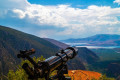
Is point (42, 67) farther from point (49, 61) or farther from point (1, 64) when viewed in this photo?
point (1, 64)

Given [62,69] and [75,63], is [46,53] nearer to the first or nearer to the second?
[75,63]

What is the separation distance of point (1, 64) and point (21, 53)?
12163 centimetres

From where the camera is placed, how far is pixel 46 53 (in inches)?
7274

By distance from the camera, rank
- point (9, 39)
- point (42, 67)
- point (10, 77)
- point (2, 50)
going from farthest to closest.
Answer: point (9, 39) < point (2, 50) < point (10, 77) < point (42, 67)

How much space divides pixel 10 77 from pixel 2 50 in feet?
402

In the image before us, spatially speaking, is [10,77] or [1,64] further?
[1,64]

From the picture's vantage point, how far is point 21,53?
546 cm

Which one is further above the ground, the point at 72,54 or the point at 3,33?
the point at 3,33

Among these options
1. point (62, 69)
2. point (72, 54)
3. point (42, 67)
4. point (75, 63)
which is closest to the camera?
point (42, 67)

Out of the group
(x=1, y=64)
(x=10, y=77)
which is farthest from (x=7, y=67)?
(x=10, y=77)

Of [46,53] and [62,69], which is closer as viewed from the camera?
[62,69]

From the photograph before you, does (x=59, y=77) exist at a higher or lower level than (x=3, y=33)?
lower

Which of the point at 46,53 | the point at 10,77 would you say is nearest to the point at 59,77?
the point at 10,77

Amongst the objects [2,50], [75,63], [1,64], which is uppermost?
[2,50]
